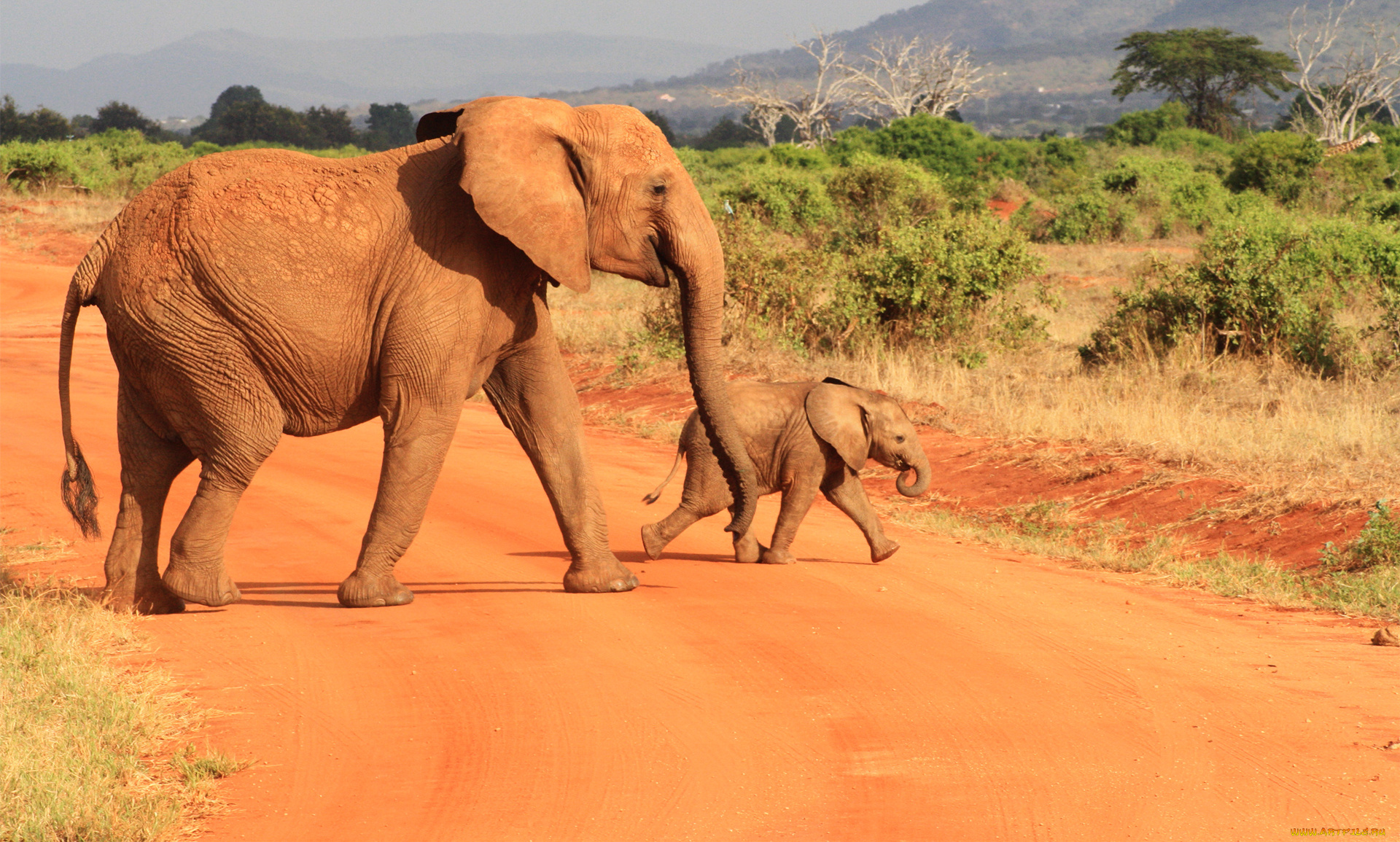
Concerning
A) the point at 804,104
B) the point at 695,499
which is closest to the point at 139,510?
the point at 695,499

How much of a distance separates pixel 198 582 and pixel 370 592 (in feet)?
2.74

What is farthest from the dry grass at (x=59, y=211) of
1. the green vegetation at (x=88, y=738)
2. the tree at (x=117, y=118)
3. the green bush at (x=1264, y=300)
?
the tree at (x=117, y=118)

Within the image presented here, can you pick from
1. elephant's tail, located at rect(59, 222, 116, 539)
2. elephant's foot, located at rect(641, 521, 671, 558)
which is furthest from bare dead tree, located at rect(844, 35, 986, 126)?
elephant's tail, located at rect(59, 222, 116, 539)

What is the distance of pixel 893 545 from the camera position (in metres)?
8.02

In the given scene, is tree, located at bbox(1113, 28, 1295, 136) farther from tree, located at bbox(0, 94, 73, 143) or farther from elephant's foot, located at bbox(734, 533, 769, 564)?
elephant's foot, located at bbox(734, 533, 769, 564)

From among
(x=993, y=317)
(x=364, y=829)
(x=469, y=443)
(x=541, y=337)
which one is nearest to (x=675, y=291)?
(x=993, y=317)

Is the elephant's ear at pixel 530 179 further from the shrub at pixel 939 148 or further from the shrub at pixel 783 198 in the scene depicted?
the shrub at pixel 939 148

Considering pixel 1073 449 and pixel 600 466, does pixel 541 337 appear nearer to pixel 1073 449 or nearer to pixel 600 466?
pixel 600 466

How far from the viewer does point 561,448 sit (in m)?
6.93

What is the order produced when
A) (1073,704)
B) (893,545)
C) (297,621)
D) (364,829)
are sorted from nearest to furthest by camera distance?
(364,829), (1073,704), (297,621), (893,545)

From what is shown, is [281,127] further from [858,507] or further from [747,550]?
[858,507]

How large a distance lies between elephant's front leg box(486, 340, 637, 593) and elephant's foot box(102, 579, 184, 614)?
1.91 meters

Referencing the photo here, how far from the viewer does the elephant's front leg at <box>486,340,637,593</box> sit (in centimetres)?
680

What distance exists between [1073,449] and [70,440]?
7934 mm
